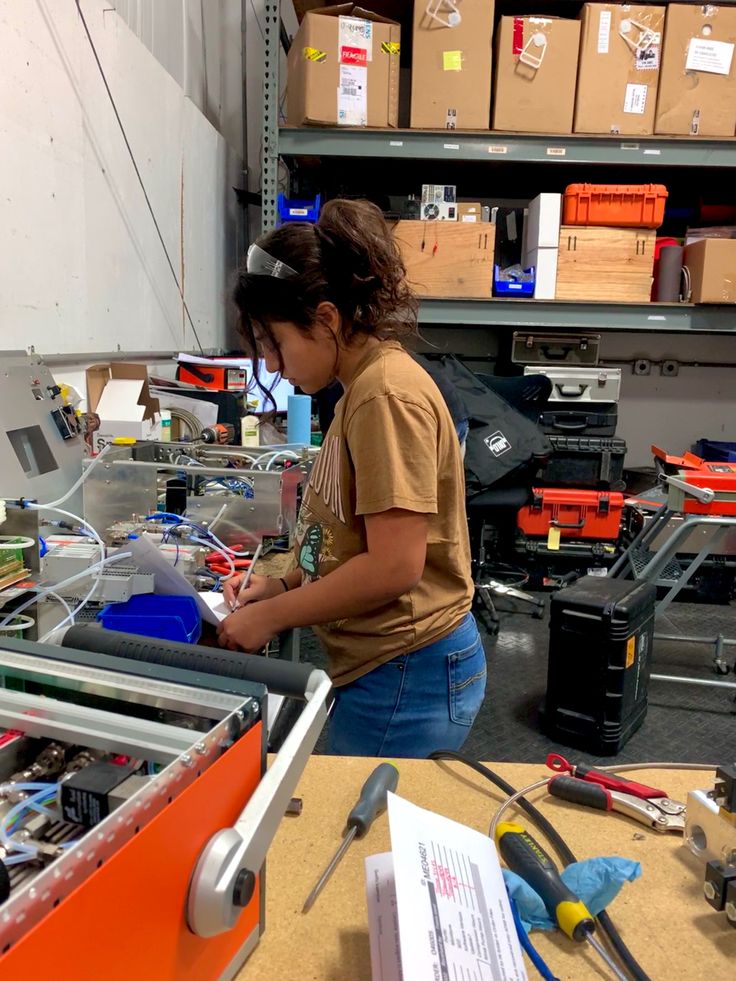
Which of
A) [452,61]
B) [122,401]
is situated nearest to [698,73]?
[452,61]

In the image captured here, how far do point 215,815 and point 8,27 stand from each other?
66.2 inches

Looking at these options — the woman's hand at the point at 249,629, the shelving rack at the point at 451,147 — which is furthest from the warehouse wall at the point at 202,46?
the woman's hand at the point at 249,629

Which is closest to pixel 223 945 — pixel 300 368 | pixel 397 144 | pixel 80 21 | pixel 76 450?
pixel 300 368

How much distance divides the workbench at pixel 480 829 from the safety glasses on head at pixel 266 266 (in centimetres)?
59

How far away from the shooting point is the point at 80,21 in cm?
173

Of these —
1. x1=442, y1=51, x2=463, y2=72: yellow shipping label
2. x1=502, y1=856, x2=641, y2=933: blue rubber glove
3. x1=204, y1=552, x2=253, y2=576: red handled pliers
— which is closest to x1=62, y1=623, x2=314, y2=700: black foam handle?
x1=502, y1=856, x2=641, y2=933: blue rubber glove

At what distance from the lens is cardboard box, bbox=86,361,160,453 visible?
1805mm

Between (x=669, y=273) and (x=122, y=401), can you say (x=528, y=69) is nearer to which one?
(x=669, y=273)

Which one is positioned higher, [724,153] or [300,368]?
[724,153]

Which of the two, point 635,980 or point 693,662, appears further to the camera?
point 693,662

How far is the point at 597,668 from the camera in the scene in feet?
6.34

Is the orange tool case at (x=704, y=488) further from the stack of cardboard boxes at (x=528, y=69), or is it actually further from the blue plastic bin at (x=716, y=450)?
the stack of cardboard boxes at (x=528, y=69)

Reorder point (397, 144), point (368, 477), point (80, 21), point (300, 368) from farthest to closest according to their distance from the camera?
point (397, 144) < point (80, 21) < point (300, 368) < point (368, 477)

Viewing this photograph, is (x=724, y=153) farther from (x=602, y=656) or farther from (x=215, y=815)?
(x=215, y=815)
